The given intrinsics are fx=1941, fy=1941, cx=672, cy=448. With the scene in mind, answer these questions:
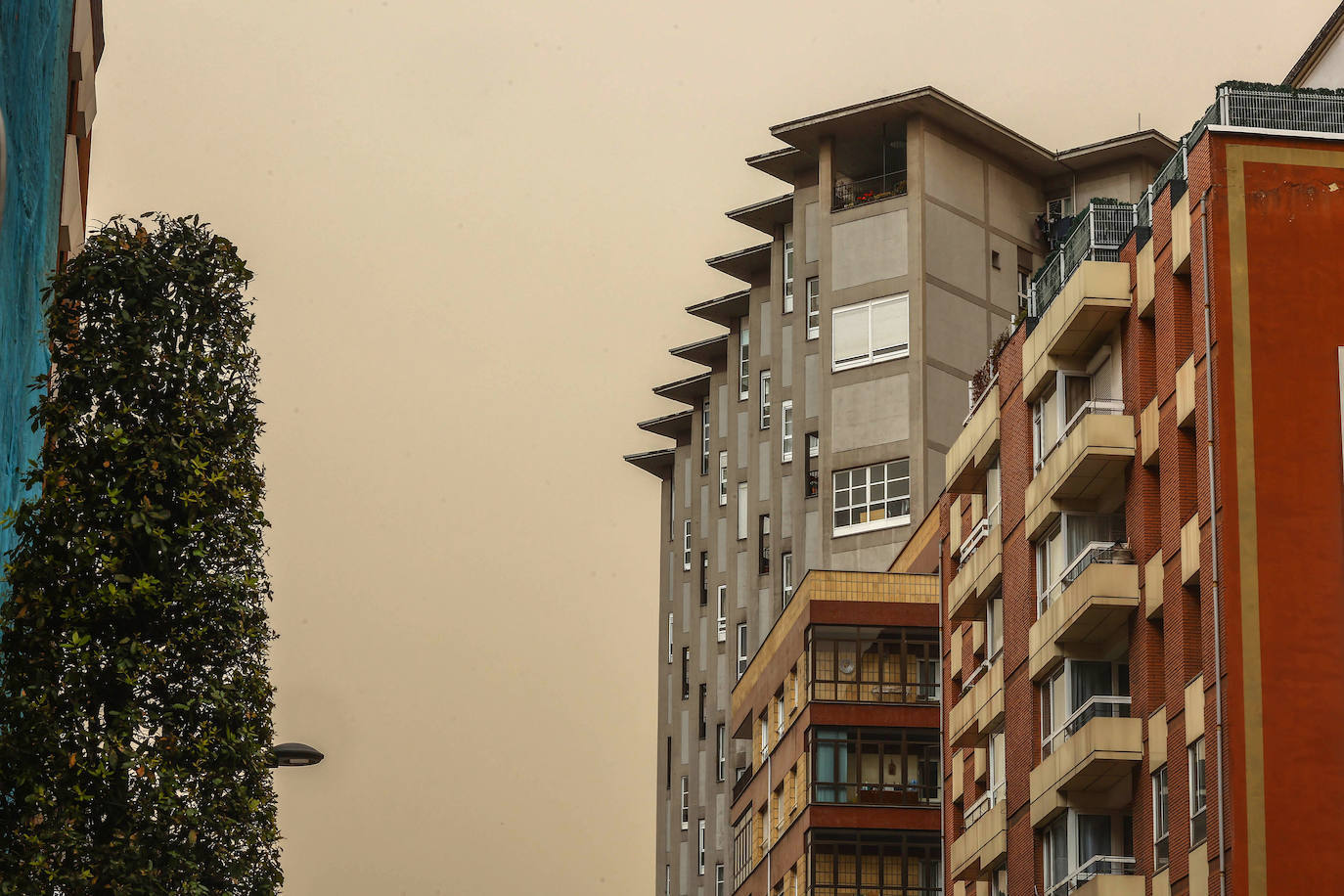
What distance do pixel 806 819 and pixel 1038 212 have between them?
34.7 m

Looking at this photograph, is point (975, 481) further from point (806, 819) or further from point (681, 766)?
point (681, 766)

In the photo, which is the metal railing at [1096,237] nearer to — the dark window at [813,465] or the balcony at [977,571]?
the balcony at [977,571]

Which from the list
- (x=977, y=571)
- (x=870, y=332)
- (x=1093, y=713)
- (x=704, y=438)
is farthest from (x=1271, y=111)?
(x=704, y=438)

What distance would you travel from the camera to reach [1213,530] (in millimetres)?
33344

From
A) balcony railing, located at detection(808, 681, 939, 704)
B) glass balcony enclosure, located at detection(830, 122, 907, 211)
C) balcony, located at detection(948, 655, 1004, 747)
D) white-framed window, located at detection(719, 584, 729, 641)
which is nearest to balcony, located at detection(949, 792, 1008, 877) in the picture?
balcony, located at detection(948, 655, 1004, 747)

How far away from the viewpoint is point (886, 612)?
182 feet

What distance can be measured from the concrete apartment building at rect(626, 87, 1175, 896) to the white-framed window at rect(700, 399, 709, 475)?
6.35 ft

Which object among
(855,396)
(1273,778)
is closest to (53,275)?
(1273,778)

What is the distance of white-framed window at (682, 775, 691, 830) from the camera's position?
90562 millimetres

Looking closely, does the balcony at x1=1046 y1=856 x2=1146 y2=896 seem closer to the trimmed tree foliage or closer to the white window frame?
the trimmed tree foliage

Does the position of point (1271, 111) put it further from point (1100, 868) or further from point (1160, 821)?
point (1100, 868)

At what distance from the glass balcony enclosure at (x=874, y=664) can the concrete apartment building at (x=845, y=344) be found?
16902mm

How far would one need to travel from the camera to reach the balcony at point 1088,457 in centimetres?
3741

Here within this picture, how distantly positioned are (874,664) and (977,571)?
390 inches
